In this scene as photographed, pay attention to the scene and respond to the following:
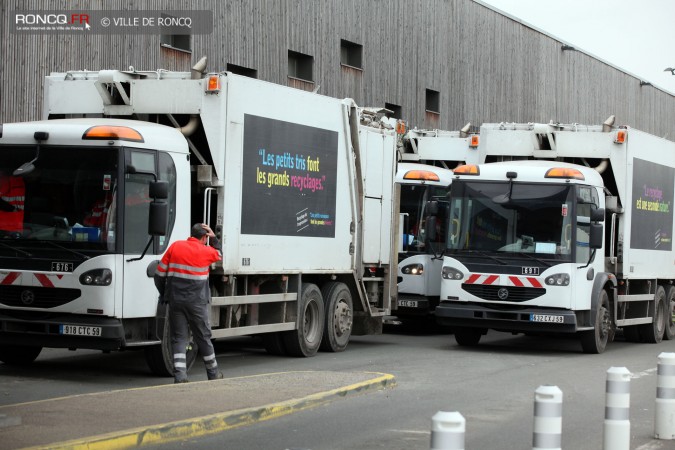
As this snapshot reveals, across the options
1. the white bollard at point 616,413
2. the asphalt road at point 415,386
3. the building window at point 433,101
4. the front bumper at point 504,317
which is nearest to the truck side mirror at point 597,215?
the front bumper at point 504,317

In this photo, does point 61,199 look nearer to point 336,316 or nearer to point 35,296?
point 35,296

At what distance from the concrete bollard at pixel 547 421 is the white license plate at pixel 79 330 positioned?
6.83 meters

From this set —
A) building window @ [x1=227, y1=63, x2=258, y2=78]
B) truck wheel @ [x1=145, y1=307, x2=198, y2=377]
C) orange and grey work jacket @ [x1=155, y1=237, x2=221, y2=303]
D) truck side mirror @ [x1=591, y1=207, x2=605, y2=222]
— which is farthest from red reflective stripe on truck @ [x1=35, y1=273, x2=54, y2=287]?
building window @ [x1=227, y1=63, x2=258, y2=78]

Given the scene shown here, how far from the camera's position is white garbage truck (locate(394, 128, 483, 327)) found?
69.7 feet

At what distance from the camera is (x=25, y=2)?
22.2 meters

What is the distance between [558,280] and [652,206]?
430cm

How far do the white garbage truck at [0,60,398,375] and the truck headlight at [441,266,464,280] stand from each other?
1.22 m

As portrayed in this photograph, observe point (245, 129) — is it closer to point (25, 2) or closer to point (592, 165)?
point (592, 165)

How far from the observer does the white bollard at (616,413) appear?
8.68 m

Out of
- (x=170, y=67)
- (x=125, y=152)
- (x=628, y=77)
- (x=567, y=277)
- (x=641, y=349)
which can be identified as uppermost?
(x=628, y=77)

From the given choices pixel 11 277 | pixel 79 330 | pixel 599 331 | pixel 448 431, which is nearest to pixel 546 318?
pixel 599 331

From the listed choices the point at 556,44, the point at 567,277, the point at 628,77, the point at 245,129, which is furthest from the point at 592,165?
the point at 628,77

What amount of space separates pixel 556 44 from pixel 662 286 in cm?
2912

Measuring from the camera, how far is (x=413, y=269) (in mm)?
21328
